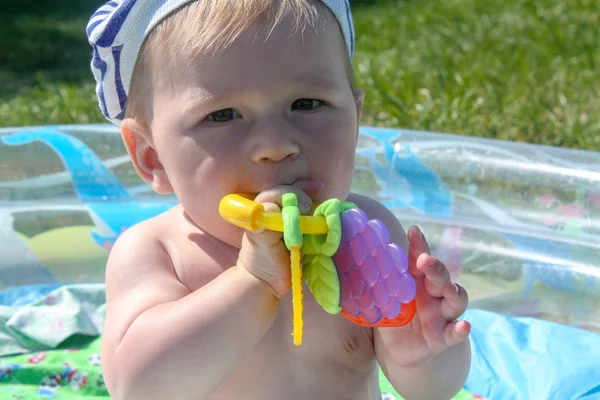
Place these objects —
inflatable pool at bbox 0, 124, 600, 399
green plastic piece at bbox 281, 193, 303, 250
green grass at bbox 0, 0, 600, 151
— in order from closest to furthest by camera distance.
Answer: green plastic piece at bbox 281, 193, 303, 250, inflatable pool at bbox 0, 124, 600, 399, green grass at bbox 0, 0, 600, 151

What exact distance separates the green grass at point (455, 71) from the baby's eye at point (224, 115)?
2.28 metres

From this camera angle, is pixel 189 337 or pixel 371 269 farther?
pixel 189 337

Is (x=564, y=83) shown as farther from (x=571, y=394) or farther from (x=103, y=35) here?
(x=103, y=35)

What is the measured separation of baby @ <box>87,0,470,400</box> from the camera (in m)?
1.60

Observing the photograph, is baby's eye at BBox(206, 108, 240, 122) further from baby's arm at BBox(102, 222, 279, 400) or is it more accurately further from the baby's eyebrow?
baby's arm at BBox(102, 222, 279, 400)

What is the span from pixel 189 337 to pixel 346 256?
0.32 m

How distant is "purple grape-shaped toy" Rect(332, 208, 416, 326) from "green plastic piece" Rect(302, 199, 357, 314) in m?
0.02

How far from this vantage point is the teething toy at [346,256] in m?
1.47

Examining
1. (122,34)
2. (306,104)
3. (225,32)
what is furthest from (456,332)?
(122,34)

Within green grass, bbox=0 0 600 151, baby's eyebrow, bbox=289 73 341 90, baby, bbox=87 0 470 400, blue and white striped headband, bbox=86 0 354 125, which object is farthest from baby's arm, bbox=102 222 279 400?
green grass, bbox=0 0 600 151

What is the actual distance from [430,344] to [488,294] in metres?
1.26

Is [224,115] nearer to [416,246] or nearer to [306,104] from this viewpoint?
[306,104]

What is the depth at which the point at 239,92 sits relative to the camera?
5.37 feet

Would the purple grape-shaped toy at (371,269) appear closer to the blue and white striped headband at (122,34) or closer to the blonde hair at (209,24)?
the blonde hair at (209,24)
